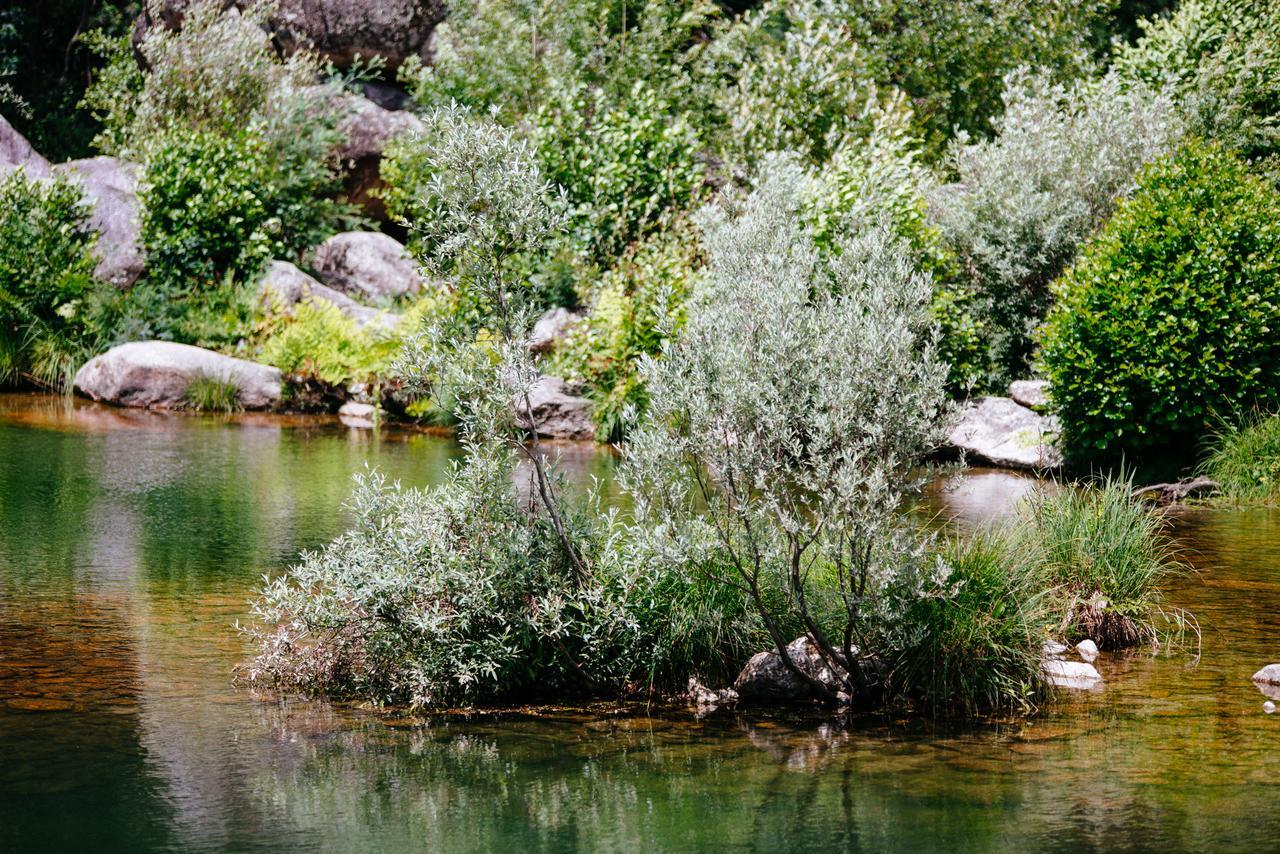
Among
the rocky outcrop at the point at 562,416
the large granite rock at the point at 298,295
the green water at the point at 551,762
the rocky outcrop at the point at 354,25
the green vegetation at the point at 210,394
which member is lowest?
the green water at the point at 551,762

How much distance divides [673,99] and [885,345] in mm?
16431

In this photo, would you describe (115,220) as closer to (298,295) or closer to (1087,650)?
Result: (298,295)

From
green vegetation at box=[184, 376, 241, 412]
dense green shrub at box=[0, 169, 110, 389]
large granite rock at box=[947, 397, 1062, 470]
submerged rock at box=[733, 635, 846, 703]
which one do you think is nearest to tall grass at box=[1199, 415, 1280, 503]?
large granite rock at box=[947, 397, 1062, 470]

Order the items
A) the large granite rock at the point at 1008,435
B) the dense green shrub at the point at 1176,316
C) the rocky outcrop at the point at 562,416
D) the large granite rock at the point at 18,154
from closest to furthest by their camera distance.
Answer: the dense green shrub at the point at 1176,316
the large granite rock at the point at 1008,435
the rocky outcrop at the point at 562,416
the large granite rock at the point at 18,154

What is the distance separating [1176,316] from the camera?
1302 cm

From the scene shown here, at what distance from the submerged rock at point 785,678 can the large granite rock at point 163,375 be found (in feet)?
42.2

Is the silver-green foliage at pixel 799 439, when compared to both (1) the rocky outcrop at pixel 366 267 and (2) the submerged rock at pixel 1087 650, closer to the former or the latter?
(2) the submerged rock at pixel 1087 650

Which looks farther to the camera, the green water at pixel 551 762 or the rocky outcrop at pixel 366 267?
the rocky outcrop at pixel 366 267

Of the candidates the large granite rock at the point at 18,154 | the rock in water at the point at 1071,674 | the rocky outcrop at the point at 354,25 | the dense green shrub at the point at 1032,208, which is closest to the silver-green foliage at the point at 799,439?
the rock in water at the point at 1071,674

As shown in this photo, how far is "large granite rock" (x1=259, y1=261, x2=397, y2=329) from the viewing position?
19.2 meters

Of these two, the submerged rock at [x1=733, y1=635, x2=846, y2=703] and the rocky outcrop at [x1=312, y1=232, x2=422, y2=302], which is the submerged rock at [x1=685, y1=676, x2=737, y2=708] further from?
the rocky outcrop at [x1=312, y1=232, x2=422, y2=302]

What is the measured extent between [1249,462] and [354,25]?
20.8m

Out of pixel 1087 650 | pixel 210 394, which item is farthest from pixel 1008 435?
pixel 210 394

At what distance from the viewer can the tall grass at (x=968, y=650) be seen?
21.4 ft
